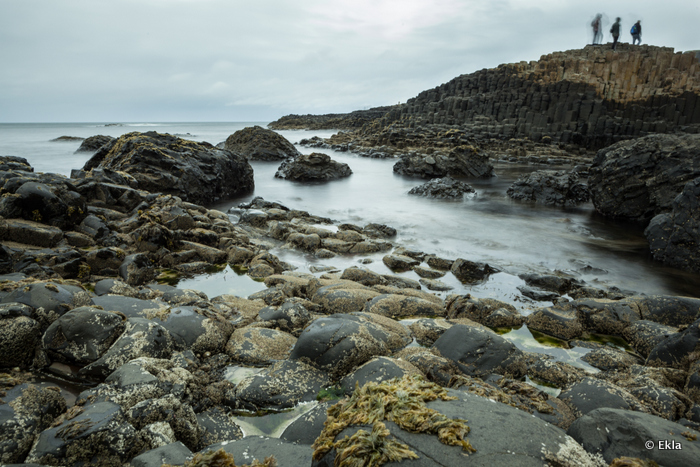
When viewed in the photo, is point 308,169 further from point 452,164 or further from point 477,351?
→ point 477,351

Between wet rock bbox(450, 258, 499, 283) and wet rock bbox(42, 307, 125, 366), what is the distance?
20.4 ft

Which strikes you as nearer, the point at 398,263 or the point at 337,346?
the point at 337,346

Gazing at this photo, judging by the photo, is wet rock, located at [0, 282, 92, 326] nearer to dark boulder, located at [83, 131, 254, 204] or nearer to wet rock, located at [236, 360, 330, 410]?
wet rock, located at [236, 360, 330, 410]

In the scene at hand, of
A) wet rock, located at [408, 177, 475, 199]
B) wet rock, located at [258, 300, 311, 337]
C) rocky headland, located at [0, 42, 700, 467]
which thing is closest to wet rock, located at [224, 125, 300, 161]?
wet rock, located at [408, 177, 475, 199]

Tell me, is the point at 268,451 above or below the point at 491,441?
below

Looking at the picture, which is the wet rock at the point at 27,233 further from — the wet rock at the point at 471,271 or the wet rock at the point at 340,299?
the wet rock at the point at 471,271

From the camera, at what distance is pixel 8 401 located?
8.89ft

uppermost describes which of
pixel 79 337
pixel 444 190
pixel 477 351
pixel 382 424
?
pixel 444 190

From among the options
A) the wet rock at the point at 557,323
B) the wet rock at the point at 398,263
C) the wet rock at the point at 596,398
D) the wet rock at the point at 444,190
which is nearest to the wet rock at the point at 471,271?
the wet rock at the point at 398,263

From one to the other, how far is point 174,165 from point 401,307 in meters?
11.5

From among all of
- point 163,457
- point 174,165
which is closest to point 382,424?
point 163,457

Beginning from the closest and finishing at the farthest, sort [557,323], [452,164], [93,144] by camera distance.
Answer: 1. [557,323]
2. [452,164]
3. [93,144]

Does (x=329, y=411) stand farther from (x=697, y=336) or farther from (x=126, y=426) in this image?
(x=697, y=336)

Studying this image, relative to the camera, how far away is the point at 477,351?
13.3 ft
